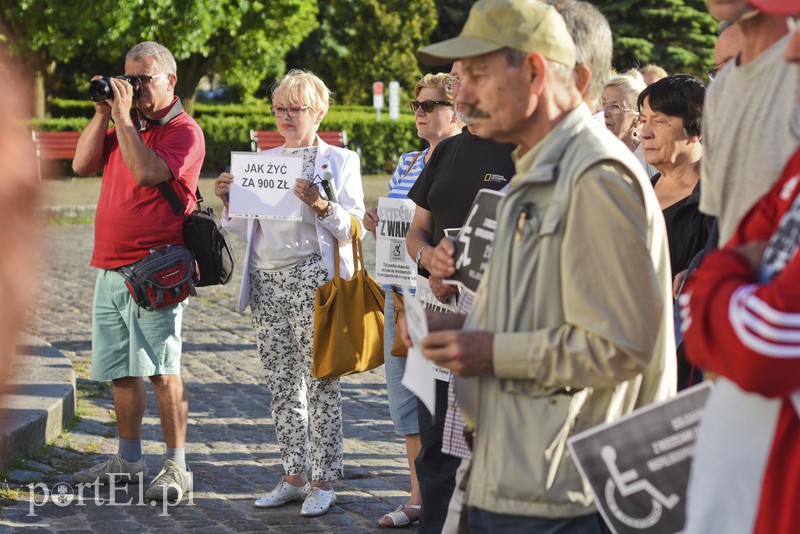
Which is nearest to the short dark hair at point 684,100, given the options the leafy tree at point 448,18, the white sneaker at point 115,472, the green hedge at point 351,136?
the white sneaker at point 115,472

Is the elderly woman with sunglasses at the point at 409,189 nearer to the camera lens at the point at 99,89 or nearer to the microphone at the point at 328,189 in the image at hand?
the microphone at the point at 328,189

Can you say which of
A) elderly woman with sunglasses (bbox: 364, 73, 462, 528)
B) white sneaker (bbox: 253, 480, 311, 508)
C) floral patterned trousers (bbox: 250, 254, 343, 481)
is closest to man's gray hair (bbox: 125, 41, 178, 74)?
floral patterned trousers (bbox: 250, 254, 343, 481)

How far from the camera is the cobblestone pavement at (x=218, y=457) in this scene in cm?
569

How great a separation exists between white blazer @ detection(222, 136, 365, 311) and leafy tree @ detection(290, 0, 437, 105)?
3910cm

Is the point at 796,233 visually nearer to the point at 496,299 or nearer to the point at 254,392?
the point at 496,299

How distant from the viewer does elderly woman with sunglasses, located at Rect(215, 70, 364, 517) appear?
5.99 meters

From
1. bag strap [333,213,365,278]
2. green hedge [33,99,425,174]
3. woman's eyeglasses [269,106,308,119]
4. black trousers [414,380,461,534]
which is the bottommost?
green hedge [33,99,425,174]

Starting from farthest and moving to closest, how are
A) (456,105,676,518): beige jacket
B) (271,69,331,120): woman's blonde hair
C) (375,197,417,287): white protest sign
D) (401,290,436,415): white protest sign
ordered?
(271,69,331,120): woman's blonde hair < (375,197,417,287): white protest sign < (401,290,436,415): white protest sign < (456,105,676,518): beige jacket

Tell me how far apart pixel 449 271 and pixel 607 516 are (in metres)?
1.08

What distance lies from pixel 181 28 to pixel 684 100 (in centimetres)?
2489

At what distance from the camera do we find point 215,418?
766cm

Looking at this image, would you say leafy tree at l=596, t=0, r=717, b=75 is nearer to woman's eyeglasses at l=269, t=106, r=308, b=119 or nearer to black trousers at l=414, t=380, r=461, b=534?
woman's eyeglasses at l=269, t=106, r=308, b=119

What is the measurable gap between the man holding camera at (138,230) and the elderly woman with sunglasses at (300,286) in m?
0.35

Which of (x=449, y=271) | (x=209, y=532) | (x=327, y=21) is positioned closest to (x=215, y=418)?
(x=209, y=532)
